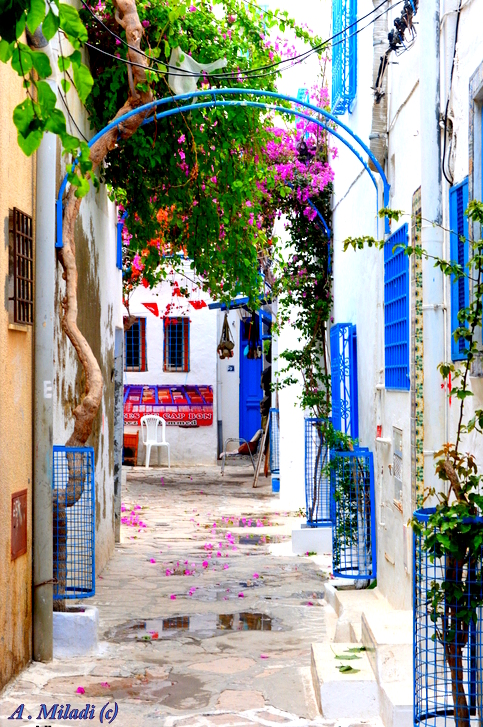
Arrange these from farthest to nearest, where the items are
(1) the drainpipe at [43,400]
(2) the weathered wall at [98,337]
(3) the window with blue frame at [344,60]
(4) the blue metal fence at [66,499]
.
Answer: (3) the window with blue frame at [344,60], (2) the weathered wall at [98,337], (4) the blue metal fence at [66,499], (1) the drainpipe at [43,400]

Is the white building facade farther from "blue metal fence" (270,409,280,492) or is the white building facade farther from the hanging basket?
the hanging basket

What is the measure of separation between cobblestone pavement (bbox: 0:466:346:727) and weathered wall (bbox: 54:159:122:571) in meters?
0.79

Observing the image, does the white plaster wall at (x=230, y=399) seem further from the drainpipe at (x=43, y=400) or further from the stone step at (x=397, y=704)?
the stone step at (x=397, y=704)

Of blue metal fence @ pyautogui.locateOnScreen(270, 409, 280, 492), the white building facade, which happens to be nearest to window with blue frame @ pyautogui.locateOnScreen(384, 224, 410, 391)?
the white building facade

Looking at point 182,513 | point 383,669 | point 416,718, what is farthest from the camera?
point 182,513

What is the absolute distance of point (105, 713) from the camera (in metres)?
5.04

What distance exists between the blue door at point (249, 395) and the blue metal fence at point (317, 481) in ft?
34.3

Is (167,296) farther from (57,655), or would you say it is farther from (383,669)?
(383,669)

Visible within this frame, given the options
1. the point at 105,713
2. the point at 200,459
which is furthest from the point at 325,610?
the point at 200,459

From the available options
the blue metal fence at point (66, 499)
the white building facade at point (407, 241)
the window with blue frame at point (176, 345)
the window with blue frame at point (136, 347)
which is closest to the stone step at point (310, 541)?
the white building facade at point (407, 241)

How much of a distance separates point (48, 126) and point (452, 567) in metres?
2.02

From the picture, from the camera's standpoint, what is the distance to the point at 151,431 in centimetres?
2083

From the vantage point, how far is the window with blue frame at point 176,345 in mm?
21438

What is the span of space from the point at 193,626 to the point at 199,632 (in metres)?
0.20
